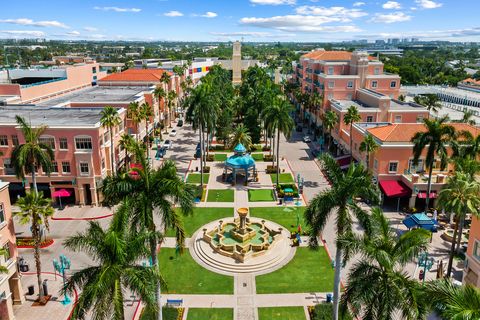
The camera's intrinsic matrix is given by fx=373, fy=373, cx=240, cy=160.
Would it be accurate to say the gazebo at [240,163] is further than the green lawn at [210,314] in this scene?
Yes

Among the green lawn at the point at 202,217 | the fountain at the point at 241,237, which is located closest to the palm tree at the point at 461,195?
the fountain at the point at 241,237

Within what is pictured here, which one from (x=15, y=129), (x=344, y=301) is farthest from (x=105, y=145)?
(x=344, y=301)

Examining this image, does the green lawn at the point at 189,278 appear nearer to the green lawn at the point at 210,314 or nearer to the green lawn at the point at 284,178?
the green lawn at the point at 210,314

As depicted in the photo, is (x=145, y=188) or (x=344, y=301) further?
(x=145, y=188)

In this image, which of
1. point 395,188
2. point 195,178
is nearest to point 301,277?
point 395,188

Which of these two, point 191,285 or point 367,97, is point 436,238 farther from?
point 367,97

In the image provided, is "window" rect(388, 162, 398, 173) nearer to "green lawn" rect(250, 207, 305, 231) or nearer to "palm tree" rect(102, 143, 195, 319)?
"green lawn" rect(250, 207, 305, 231)
